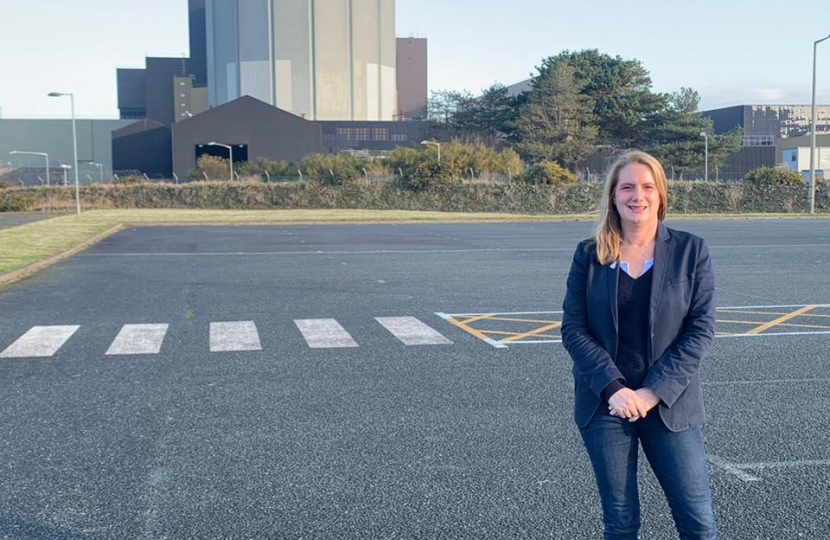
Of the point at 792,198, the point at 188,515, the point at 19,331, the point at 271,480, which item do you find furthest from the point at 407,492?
the point at 792,198

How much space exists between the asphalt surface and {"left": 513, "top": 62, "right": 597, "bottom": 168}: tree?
51738 millimetres

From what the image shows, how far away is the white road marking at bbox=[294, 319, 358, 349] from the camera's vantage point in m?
9.99

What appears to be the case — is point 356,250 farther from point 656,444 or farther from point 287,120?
point 287,120

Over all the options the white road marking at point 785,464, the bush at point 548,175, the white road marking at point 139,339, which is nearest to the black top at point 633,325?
the white road marking at point 785,464

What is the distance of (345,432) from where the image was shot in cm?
638

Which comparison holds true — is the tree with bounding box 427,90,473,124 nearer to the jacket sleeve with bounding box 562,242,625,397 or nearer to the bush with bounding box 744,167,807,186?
the bush with bounding box 744,167,807,186

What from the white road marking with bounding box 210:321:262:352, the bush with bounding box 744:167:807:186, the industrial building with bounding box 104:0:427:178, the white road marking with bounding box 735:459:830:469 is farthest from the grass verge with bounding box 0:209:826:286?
the industrial building with bounding box 104:0:427:178

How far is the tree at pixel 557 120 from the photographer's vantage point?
63.8 m

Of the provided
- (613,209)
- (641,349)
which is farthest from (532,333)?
(641,349)

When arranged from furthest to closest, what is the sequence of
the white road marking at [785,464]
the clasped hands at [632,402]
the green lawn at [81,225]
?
the green lawn at [81,225]
the white road marking at [785,464]
the clasped hands at [632,402]

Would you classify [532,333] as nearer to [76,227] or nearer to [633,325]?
[633,325]

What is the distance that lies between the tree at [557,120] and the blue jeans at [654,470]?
61.6 m

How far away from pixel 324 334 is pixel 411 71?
324ft

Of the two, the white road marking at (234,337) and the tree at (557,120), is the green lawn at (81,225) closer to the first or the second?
the white road marking at (234,337)
